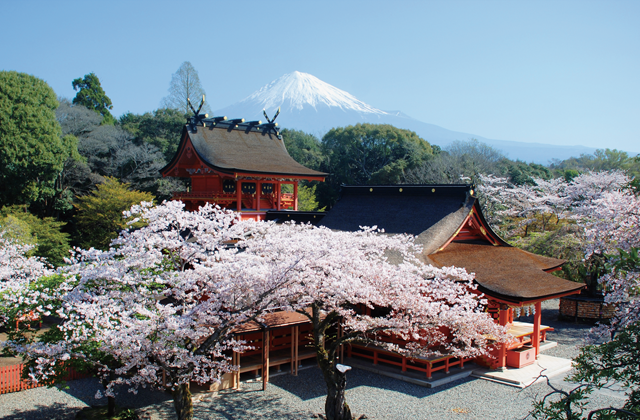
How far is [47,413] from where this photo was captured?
9.69m

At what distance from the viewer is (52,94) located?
24688 mm

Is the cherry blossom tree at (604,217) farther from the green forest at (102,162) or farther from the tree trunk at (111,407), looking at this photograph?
the tree trunk at (111,407)

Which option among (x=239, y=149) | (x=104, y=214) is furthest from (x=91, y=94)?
(x=239, y=149)

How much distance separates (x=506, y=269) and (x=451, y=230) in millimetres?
1867

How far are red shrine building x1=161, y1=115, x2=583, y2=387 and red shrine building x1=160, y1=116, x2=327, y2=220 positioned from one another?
0.14 feet

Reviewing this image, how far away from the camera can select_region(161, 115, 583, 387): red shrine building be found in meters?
11.9

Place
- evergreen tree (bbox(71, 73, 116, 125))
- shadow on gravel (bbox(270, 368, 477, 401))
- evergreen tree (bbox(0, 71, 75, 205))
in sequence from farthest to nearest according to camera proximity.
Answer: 1. evergreen tree (bbox(71, 73, 116, 125))
2. evergreen tree (bbox(0, 71, 75, 205))
3. shadow on gravel (bbox(270, 368, 477, 401))

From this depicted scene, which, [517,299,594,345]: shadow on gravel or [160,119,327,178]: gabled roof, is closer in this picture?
[517,299,594,345]: shadow on gravel

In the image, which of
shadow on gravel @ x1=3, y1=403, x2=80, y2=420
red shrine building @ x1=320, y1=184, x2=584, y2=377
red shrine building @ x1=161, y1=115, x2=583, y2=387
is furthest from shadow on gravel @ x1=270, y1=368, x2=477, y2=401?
shadow on gravel @ x1=3, y1=403, x2=80, y2=420

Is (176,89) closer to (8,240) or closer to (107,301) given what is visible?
(8,240)

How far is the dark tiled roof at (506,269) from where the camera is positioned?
11.4m

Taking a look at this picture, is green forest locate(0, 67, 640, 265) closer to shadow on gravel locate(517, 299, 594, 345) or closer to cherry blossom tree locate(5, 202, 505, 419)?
cherry blossom tree locate(5, 202, 505, 419)

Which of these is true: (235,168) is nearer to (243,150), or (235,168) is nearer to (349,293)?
(243,150)

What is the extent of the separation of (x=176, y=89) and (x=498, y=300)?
37.4 meters
